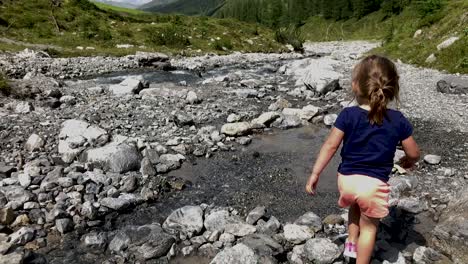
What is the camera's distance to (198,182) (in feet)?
30.7

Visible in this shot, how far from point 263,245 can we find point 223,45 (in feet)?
131

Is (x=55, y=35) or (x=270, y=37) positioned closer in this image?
(x=55, y=35)

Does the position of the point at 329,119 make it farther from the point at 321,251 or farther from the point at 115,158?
the point at 321,251

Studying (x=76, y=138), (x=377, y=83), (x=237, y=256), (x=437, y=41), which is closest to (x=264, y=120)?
(x=76, y=138)

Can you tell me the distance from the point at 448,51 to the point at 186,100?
14743mm

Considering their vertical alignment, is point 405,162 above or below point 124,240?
above

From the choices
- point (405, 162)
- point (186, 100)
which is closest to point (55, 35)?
point (186, 100)

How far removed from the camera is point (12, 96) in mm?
15883

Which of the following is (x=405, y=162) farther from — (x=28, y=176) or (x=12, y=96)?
(x=12, y=96)

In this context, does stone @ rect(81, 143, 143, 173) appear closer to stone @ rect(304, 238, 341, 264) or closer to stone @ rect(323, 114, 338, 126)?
stone @ rect(304, 238, 341, 264)

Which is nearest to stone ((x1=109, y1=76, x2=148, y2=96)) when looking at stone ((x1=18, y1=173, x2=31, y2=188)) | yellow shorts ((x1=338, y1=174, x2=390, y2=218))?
stone ((x1=18, y1=173, x2=31, y2=188))

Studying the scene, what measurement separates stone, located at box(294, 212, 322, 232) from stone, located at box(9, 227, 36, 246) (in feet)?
15.4

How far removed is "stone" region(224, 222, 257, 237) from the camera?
6867 mm

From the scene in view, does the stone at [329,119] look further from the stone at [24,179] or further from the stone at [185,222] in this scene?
the stone at [24,179]
